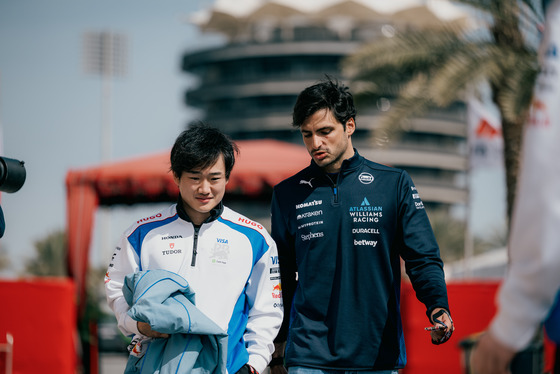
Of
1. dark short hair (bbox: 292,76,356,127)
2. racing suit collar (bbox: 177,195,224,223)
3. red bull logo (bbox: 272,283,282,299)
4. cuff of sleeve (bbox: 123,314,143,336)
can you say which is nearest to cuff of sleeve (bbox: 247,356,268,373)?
red bull logo (bbox: 272,283,282,299)

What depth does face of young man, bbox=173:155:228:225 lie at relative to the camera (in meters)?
3.62

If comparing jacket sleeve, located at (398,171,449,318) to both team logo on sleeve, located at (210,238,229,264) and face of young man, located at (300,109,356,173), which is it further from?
team logo on sleeve, located at (210,238,229,264)

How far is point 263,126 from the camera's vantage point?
260ft

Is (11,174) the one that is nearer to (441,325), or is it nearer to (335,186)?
(335,186)

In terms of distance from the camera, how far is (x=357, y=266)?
144 inches

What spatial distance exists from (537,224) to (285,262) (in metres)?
2.07

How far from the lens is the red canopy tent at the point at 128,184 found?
11891mm

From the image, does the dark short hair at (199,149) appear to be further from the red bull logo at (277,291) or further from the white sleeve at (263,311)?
the red bull logo at (277,291)

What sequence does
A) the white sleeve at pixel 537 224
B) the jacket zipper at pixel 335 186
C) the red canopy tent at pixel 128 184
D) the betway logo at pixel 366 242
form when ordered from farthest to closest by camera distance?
1. the red canopy tent at pixel 128 184
2. the jacket zipper at pixel 335 186
3. the betway logo at pixel 366 242
4. the white sleeve at pixel 537 224

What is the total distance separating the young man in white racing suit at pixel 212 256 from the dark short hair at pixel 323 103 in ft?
1.36

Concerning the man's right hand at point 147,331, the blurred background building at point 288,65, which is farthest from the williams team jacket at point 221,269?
the blurred background building at point 288,65

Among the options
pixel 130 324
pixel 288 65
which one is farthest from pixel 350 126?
pixel 288 65

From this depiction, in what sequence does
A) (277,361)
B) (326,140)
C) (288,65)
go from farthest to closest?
1. (288,65)
2. (277,361)
3. (326,140)

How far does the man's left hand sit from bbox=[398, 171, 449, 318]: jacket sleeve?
33 millimetres
